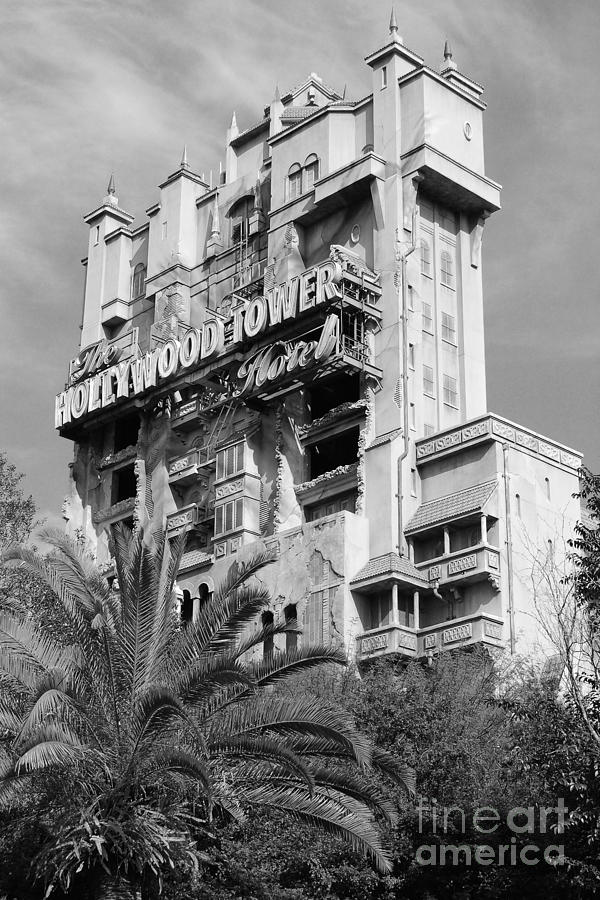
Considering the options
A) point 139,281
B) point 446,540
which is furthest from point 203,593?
point 139,281

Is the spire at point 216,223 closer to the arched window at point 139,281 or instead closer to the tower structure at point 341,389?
the tower structure at point 341,389

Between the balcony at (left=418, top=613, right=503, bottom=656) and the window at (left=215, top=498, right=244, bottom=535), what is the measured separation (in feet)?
34.7

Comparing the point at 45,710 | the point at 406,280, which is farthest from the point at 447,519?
the point at 45,710

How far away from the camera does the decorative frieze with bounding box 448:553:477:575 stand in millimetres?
55781

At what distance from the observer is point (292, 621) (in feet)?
114

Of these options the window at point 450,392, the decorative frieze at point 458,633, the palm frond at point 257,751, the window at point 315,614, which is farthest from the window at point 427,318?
the palm frond at point 257,751

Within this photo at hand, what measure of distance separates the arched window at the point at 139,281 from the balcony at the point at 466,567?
25762 millimetres

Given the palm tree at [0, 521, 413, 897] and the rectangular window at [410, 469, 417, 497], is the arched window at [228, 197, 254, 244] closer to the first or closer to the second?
the rectangular window at [410, 469, 417, 497]

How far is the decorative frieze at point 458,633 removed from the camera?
5471 centimetres

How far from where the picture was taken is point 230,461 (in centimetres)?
6481

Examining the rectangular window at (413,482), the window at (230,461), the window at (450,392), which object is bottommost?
the rectangular window at (413,482)

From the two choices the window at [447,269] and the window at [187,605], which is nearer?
the window at [187,605]

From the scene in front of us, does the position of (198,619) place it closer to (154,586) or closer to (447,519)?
(154,586)

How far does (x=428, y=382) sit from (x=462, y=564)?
9265 millimetres
